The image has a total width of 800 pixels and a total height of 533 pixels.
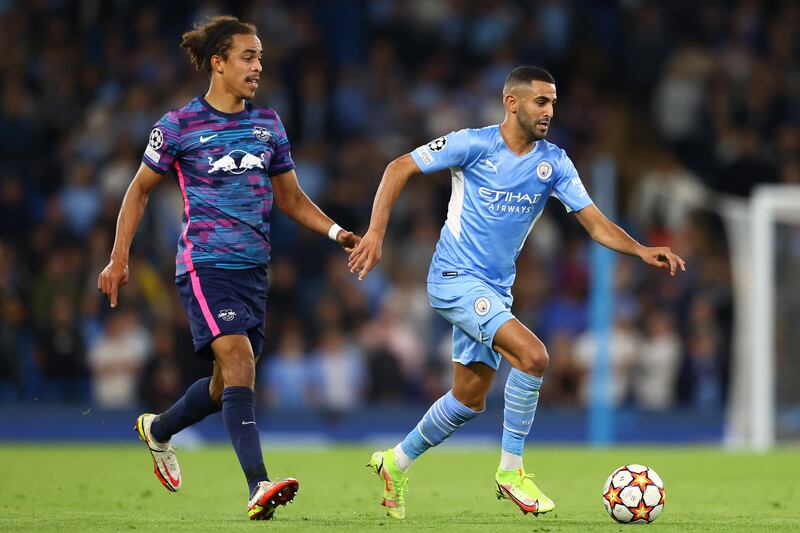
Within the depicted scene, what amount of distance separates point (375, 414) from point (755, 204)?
4656mm

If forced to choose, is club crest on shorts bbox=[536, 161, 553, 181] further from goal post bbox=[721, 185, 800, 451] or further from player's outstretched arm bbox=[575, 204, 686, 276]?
goal post bbox=[721, 185, 800, 451]

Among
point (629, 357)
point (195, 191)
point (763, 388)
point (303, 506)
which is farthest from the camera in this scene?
point (629, 357)

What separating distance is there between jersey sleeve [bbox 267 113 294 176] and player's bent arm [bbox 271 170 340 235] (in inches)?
1.3

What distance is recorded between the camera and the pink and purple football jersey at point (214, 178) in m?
7.33

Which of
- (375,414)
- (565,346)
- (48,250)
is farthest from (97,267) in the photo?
(565,346)

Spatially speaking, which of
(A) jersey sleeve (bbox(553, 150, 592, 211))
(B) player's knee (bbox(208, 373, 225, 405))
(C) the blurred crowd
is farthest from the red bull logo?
(C) the blurred crowd

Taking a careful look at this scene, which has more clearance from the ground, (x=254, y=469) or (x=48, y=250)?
(x=48, y=250)

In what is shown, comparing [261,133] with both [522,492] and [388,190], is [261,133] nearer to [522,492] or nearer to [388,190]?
[388,190]

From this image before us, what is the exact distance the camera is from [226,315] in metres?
7.19

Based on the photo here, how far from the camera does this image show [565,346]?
15.8 meters

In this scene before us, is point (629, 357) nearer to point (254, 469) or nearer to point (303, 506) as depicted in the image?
point (303, 506)

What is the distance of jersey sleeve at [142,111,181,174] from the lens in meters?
7.30

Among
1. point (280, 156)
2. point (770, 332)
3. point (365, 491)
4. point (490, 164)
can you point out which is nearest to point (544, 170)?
point (490, 164)

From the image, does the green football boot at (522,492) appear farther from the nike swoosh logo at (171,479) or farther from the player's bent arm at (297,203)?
the nike swoosh logo at (171,479)
